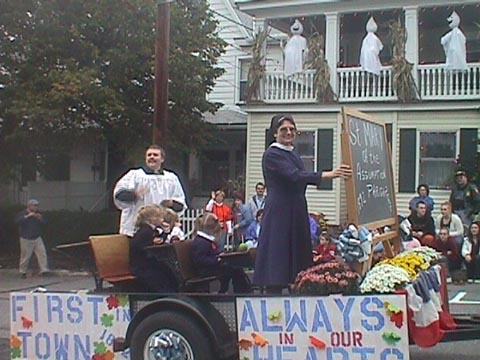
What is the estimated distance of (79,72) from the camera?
58.9 feet

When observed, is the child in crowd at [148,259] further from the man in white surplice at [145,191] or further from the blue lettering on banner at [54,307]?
the blue lettering on banner at [54,307]

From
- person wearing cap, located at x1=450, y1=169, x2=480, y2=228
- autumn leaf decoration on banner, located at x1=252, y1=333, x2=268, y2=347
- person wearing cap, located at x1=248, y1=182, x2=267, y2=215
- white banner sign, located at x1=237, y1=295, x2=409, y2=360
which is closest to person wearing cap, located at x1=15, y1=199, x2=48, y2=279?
person wearing cap, located at x1=248, y1=182, x2=267, y2=215

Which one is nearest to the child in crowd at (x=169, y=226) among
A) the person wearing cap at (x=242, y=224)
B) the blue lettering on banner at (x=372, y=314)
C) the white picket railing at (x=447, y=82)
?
the blue lettering on banner at (x=372, y=314)

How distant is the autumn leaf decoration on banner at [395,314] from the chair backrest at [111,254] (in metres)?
2.49

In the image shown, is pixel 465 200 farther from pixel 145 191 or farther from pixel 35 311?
pixel 35 311

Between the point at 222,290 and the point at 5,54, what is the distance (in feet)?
43.0

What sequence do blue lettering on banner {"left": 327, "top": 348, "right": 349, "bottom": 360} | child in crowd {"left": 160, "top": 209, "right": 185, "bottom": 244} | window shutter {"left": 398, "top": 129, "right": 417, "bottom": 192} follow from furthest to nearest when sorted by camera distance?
window shutter {"left": 398, "top": 129, "right": 417, "bottom": 192}
child in crowd {"left": 160, "top": 209, "right": 185, "bottom": 244}
blue lettering on banner {"left": 327, "top": 348, "right": 349, "bottom": 360}

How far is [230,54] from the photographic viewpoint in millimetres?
26750

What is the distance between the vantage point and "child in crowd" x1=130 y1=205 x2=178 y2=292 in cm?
668

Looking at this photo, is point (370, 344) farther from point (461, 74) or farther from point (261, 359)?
point (461, 74)

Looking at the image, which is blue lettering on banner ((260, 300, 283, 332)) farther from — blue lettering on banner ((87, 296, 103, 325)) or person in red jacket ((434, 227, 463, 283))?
person in red jacket ((434, 227, 463, 283))

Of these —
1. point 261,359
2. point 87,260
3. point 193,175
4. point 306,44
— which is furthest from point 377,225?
point 193,175

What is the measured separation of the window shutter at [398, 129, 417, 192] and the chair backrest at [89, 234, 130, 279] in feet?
46.3

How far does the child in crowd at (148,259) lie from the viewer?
6.68 metres
